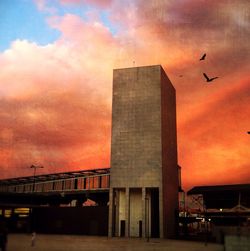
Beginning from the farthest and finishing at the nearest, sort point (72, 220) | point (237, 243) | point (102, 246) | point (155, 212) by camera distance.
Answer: point (72, 220) → point (155, 212) → point (102, 246) → point (237, 243)

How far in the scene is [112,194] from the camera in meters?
83.1

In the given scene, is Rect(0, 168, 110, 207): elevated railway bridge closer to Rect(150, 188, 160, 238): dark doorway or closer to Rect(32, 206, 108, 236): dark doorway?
Rect(32, 206, 108, 236): dark doorway

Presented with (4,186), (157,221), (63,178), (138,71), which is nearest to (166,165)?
(157,221)

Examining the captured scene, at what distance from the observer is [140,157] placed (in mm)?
83000

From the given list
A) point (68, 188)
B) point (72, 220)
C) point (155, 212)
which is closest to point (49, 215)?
point (72, 220)

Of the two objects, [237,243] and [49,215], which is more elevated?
[49,215]

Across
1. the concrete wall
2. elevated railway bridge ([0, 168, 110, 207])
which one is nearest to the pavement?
the concrete wall

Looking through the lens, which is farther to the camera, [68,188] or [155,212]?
[68,188]

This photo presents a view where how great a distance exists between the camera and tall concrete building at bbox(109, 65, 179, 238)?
81312 mm

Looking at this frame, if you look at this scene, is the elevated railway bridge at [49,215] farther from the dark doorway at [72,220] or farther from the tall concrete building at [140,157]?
the tall concrete building at [140,157]

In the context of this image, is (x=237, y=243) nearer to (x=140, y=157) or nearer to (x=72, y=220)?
(x=140, y=157)

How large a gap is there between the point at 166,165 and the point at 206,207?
16036mm

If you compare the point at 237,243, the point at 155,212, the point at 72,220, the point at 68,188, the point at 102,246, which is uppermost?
the point at 68,188

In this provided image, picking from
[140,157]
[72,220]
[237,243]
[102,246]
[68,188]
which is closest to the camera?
[237,243]
